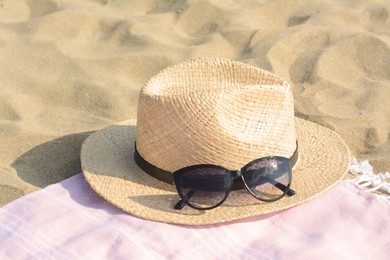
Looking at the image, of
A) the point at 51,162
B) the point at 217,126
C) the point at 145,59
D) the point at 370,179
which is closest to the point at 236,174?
the point at 217,126

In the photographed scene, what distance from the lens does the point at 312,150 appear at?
2121 mm

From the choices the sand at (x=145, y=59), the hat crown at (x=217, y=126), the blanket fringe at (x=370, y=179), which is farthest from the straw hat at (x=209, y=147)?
the sand at (x=145, y=59)

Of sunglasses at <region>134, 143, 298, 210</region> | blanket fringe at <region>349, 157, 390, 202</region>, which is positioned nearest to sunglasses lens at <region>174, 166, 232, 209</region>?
sunglasses at <region>134, 143, 298, 210</region>

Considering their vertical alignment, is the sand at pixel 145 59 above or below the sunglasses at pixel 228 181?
below

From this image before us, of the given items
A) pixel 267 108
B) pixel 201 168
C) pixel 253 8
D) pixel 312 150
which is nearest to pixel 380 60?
pixel 253 8

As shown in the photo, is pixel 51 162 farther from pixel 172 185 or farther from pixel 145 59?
pixel 145 59

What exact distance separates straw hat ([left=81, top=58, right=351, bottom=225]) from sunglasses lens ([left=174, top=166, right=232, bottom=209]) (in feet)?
0.10

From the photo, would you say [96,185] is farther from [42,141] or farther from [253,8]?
[253,8]

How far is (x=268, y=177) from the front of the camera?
1833mm

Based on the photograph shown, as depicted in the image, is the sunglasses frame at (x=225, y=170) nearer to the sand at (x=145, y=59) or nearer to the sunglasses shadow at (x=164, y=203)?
the sunglasses shadow at (x=164, y=203)

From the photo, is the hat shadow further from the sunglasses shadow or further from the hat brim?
the sunglasses shadow

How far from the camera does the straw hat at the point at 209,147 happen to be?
1.80 m

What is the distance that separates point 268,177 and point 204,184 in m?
0.19

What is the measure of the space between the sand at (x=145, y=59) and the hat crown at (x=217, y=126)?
57 centimetres
